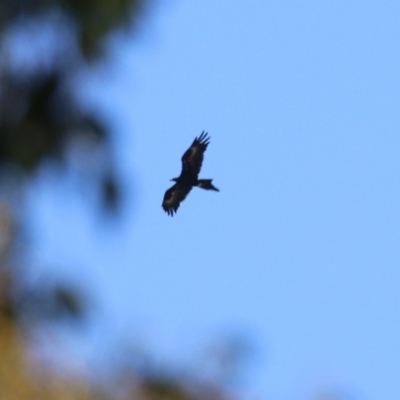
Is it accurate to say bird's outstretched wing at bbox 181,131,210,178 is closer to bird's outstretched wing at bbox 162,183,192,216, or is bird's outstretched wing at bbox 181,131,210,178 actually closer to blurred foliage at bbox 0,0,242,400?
bird's outstretched wing at bbox 162,183,192,216

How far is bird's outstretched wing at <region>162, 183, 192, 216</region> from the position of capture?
13242 mm

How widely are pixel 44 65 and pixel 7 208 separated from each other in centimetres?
78

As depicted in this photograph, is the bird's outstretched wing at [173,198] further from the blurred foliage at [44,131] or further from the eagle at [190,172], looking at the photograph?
the blurred foliage at [44,131]

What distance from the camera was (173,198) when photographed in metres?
13.7

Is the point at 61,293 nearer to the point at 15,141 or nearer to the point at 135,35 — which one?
the point at 15,141

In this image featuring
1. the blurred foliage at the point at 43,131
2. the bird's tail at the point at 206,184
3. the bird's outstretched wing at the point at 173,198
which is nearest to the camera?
the blurred foliage at the point at 43,131

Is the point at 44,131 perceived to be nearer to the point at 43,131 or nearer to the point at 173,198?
the point at 43,131

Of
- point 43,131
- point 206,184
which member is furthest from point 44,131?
point 206,184

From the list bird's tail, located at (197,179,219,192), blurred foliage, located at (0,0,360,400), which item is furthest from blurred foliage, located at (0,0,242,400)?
bird's tail, located at (197,179,219,192)

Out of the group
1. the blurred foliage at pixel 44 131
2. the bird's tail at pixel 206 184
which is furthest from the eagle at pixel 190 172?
the blurred foliage at pixel 44 131

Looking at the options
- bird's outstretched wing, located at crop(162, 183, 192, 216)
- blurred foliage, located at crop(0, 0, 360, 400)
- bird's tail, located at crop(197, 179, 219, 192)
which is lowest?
blurred foliage, located at crop(0, 0, 360, 400)

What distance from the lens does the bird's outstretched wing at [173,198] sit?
43.4 ft

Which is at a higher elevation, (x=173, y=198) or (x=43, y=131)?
(x=173, y=198)

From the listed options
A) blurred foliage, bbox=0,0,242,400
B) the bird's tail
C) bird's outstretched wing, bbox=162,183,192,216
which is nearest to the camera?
blurred foliage, bbox=0,0,242,400
